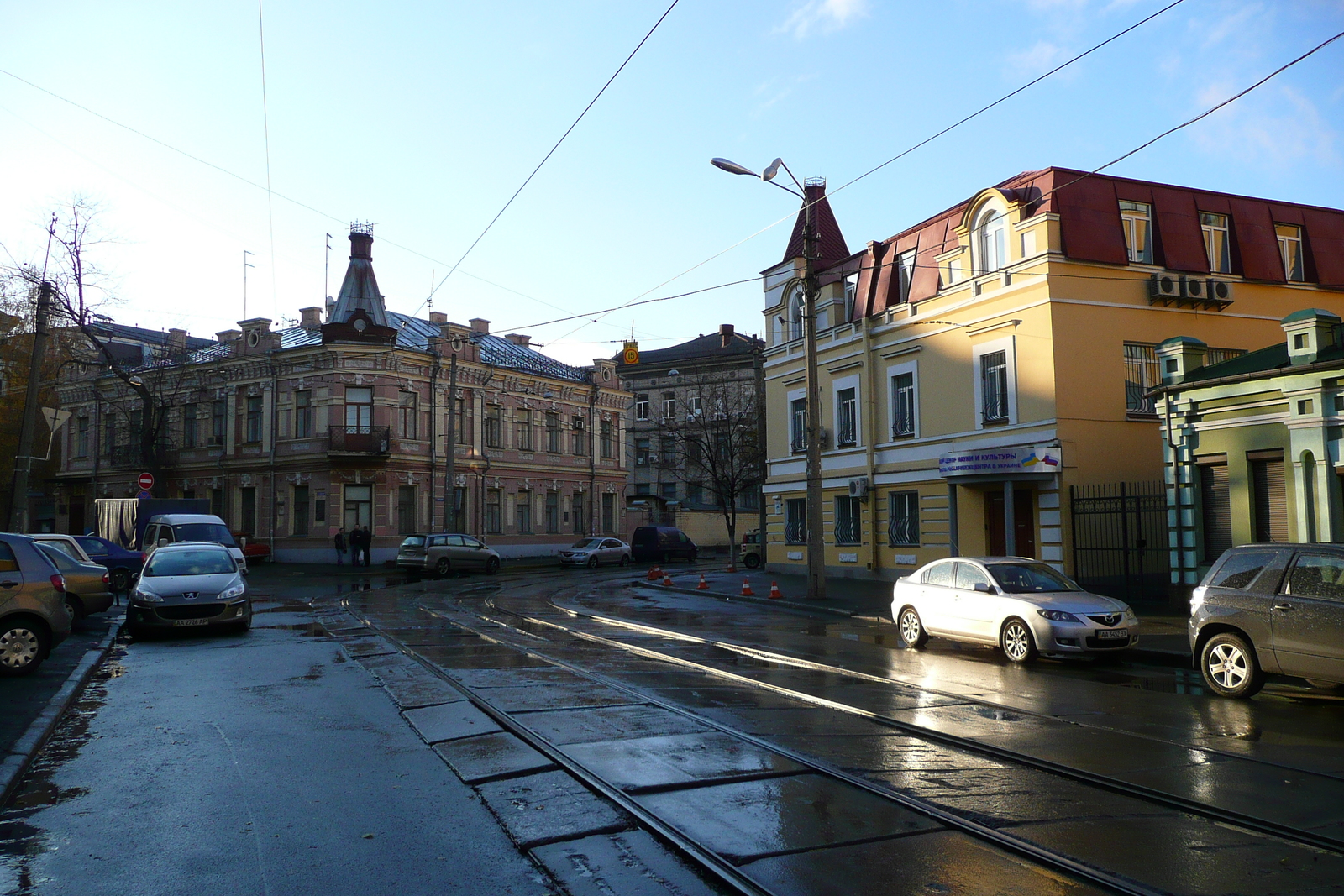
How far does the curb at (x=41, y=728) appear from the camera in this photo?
709cm

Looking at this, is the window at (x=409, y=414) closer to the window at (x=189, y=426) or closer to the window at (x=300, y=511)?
the window at (x=300, y=511)

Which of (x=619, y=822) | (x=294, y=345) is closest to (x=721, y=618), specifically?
(x=619, y=822)

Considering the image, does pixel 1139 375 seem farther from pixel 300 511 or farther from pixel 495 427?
pixel 300 511

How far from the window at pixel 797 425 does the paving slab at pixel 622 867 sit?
27.5 meters

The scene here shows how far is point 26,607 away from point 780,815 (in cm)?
969

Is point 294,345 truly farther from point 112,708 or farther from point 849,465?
point 112,708

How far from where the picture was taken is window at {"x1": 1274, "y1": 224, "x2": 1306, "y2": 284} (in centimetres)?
2569

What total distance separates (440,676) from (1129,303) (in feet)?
61.8

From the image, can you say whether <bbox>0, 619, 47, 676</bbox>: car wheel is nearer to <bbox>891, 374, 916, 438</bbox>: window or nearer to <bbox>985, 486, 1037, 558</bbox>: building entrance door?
<bbox>985, 486, 1037, 558</bbox>: building entrance door

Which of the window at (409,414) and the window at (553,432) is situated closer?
the window at (409,414)

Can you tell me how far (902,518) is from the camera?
92.5ft

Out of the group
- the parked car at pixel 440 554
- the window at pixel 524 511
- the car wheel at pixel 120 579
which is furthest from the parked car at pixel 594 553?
the car wheel at pixel 120 579

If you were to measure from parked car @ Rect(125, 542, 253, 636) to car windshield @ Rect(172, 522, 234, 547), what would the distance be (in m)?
11.5

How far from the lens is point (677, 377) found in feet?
222
